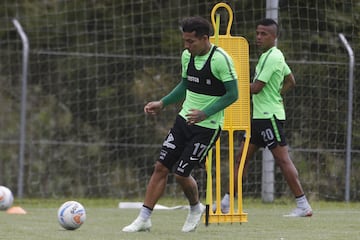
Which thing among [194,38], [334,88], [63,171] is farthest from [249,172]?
[194,38]

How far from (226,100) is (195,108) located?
37cm

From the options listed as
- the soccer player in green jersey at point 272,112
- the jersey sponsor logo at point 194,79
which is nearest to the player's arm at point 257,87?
the soccer player in green jersey at point 272,112

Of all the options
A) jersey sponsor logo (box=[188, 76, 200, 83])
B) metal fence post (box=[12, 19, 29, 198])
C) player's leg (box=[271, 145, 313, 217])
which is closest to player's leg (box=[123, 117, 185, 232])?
jersey sponsor logo (box=[188, 76, 200, 83])

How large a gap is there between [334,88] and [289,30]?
1.03 meters

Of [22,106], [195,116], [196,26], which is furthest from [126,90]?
[195,116]

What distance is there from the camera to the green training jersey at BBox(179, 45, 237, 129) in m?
8.52

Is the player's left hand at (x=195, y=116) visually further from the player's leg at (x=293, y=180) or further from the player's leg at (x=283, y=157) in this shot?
the player's leg at (x=293, y=180)

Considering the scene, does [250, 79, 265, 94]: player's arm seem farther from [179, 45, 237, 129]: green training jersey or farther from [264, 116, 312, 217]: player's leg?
[179, 45, 237, 129]: green training jersey

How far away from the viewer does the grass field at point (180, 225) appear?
8422mm

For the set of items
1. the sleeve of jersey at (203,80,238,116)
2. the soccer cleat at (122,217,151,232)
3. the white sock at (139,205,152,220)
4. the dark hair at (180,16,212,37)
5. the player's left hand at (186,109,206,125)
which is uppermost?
the dark hair at (180,16,212,37)

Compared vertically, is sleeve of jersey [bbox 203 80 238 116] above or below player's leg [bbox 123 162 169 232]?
above

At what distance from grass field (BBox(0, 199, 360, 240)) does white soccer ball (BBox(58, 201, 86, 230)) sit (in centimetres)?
7

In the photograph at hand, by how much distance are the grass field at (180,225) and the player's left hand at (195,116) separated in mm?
925

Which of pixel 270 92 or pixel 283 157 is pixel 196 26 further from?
pixel 283 157
